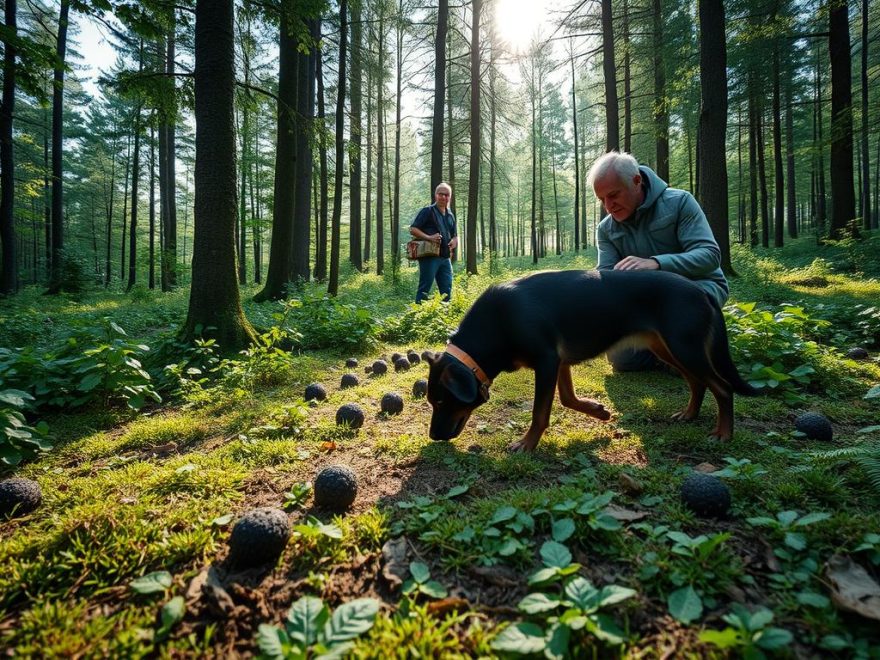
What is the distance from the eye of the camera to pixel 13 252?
53.9 ft

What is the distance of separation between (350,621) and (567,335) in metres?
2.45

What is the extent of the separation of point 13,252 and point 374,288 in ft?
50.6

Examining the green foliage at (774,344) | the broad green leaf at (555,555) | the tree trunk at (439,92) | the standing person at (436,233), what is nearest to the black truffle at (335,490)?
the broad green leaf at (555,555)

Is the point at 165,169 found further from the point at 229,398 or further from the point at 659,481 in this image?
the point at 659,481

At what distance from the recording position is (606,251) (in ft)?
16.0

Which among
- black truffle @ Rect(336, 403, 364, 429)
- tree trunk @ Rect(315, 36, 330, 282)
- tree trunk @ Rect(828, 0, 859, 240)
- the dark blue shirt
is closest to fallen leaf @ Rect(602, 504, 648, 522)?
black truffle @ Rect(336, 403, 364, 429)

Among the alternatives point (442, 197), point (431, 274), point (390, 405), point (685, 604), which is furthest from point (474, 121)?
point (685, 604)

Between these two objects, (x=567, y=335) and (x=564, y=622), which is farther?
(x=567, y=335)

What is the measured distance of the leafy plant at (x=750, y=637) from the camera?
3.89 ft

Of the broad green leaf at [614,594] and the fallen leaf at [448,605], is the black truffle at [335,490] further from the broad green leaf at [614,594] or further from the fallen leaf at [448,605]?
the broad green leaf at [614,594]

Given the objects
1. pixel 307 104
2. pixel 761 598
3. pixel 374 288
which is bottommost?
pixel 761 598

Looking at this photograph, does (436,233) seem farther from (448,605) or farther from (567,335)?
(448,605)

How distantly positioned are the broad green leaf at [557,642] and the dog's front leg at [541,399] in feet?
5.72

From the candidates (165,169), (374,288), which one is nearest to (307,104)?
(374,288)
